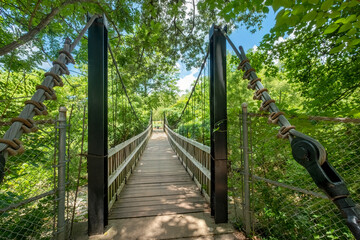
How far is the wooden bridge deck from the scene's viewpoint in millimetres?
1595

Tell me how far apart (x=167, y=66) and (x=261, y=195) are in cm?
496

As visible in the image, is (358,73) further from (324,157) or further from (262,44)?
(324,157)

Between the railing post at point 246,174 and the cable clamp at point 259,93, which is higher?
the cable clamp at point 259,93

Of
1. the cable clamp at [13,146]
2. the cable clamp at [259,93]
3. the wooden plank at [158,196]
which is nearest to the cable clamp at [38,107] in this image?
the cable clamp at [13,146]

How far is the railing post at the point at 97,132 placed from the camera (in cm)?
159

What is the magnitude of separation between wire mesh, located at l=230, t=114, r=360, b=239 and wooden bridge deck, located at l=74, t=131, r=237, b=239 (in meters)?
0.44

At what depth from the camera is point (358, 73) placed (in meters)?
2.62

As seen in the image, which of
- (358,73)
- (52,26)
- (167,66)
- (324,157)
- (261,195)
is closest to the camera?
(324,157)

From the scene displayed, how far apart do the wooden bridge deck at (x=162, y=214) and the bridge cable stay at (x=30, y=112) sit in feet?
4.63

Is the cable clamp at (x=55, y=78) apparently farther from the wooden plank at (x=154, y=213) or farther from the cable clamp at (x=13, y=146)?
the wooden plank at (x=154, y=213)

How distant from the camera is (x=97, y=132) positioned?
5.33ft

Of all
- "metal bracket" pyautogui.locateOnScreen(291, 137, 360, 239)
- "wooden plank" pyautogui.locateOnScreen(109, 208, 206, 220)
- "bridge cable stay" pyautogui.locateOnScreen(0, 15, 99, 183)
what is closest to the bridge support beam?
"wooden plank" pyautogui.locateOnScreen(109, 208, 206, 220)

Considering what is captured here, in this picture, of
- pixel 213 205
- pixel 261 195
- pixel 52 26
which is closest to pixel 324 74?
pixel 261 195

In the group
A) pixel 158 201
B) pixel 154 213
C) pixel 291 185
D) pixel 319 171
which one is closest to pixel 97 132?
pixel 154 213
